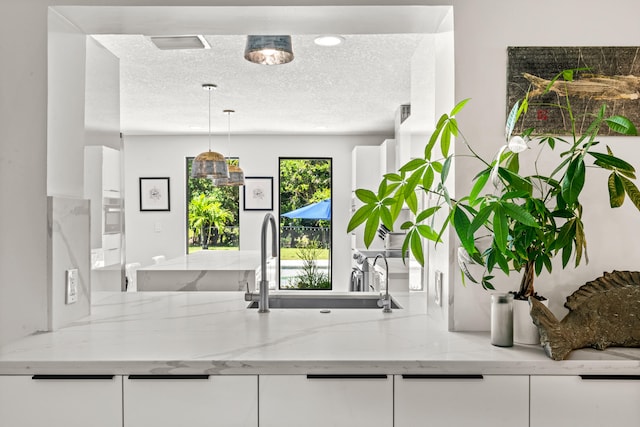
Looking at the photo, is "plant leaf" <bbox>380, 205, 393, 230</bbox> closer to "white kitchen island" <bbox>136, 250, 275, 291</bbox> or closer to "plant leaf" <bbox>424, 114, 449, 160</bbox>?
"plant leaf" <bbox>424, 114, 449, 160</bbox>

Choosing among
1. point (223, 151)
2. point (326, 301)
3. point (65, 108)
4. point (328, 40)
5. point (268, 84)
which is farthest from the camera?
point (223, 151)

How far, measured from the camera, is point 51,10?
5.67ft

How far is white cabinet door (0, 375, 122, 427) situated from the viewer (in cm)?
138

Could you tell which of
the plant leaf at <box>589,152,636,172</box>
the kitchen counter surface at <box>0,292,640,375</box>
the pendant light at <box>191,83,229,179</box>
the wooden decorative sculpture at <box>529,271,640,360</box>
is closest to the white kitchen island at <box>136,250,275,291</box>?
the pendant light at <box>191,83,229,179</box>

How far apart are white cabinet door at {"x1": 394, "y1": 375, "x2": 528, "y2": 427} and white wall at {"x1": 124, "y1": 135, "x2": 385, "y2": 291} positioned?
5695mm

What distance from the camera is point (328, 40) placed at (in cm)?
317

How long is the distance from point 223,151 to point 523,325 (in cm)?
613

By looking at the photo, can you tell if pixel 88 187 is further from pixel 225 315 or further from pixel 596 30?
pixel 596 30

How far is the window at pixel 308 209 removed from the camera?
7176 millimetres

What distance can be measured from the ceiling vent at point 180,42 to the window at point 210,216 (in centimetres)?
397

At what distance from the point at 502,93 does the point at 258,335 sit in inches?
47.9

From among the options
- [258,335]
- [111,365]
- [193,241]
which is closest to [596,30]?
[258,335]

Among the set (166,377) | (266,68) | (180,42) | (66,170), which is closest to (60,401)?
(166,377)

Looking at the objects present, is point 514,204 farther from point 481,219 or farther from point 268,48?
point 268,48
